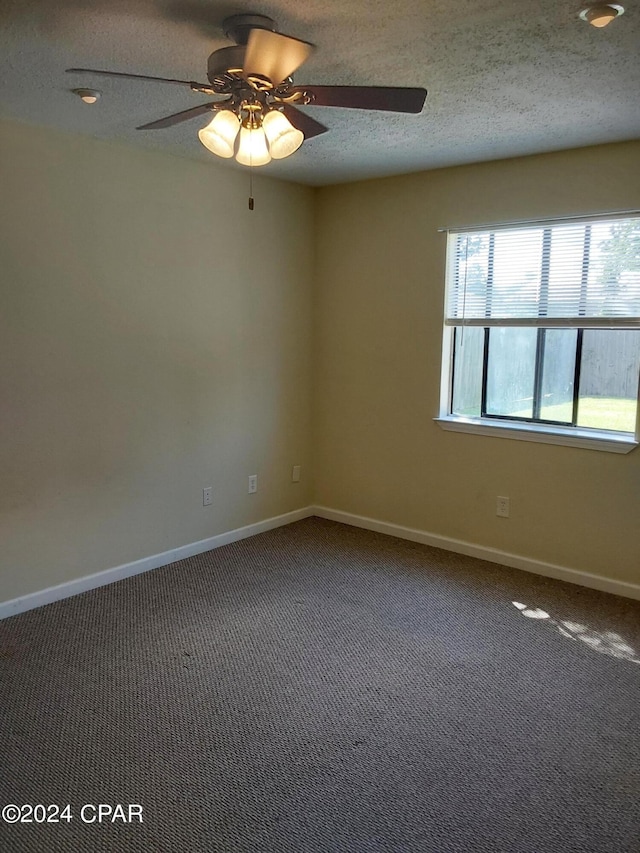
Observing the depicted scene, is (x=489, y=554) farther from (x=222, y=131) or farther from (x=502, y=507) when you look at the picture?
(x=222, y=131)

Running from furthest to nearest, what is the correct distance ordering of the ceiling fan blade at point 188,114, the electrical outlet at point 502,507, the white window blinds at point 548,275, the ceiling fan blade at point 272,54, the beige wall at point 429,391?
the electrical outlet at point 502,507, the beige wall at point 429,391, the white window blinds at point 548,275, the ceiling fan blade at point 188,114, the ceiling fan blade at point 272,54

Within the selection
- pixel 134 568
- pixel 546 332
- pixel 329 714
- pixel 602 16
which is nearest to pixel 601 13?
pixel 602 16

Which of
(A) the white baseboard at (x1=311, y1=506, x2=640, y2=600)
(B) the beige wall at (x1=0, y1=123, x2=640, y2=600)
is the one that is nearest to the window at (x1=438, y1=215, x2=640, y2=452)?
(B) the beige wall at (x1=0, y1=123, x2=640, y2=600)

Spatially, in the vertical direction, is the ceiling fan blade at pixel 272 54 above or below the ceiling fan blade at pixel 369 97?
above

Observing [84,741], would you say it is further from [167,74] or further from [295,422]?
[295,422]

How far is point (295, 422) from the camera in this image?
15.4 ft

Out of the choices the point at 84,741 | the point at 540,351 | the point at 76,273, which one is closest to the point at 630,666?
the point at 540,351

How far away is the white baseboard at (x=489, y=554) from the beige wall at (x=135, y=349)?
0.55 m

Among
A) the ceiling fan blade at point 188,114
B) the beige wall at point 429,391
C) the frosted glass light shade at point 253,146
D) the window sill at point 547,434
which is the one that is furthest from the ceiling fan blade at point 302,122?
the window sill at point 547,434

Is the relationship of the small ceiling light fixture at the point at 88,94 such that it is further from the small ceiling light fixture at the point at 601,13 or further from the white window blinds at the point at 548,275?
the white window blinds at the point at 548,275

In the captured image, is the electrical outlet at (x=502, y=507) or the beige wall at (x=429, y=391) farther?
the electrical outlet at (x=502, y=507)

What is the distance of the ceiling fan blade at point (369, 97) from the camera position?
1.79m

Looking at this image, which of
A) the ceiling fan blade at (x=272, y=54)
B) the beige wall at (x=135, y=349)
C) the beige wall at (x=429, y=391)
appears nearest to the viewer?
the ceiling fan blade at (x=272, y=54)

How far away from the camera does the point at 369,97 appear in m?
1.85
